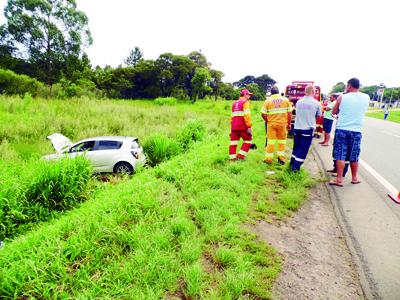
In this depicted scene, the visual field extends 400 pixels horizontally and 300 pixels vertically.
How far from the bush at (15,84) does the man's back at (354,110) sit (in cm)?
2500

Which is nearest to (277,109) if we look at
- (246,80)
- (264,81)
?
(264,81)

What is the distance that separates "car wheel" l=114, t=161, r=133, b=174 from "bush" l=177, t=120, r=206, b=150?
3014mm

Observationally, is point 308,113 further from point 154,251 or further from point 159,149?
point 159,149

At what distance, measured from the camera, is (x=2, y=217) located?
164 inches

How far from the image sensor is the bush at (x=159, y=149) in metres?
9.44

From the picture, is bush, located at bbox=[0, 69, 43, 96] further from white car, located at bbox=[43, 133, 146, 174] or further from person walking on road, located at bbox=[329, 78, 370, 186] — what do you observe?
person walking on road, located at bbox=[329, 78, 370, 186]

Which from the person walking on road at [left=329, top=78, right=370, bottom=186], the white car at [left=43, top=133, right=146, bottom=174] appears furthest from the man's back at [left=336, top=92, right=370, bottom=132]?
the white car at [left=43, top=133, right=146, bottom=174]

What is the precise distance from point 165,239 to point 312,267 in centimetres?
168

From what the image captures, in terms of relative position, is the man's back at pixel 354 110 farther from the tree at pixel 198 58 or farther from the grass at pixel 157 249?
the tree at pixel 198 58

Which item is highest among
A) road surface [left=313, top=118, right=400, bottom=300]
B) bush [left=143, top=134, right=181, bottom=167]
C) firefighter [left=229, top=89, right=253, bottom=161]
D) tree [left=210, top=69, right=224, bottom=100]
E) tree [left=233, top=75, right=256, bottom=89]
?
tree [left=233, top=75, right=256, bottom=89]

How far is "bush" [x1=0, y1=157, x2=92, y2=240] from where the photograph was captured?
422 cm

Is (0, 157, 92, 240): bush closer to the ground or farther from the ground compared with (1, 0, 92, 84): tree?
closer to the ground

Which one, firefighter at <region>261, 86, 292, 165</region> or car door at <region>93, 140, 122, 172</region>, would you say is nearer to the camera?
firefighter at <region>261, 86, 292, 165</region>

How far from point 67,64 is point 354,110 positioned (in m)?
37.7
